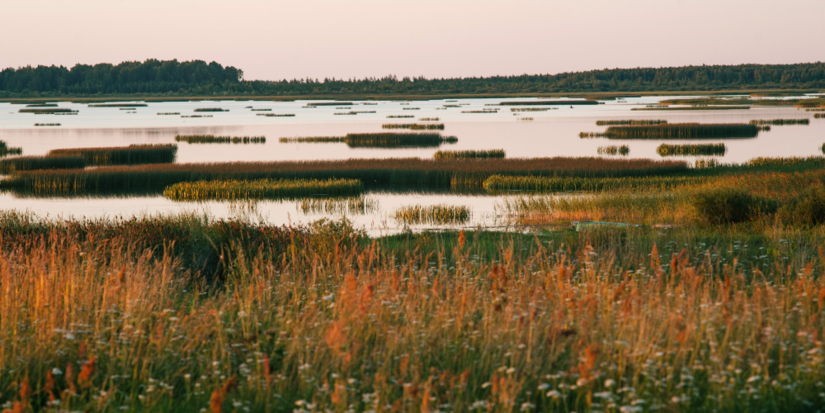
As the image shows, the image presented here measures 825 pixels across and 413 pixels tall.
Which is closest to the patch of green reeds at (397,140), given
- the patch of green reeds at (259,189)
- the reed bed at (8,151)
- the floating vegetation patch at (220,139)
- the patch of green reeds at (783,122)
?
the floating vegetation patch at (220,139)

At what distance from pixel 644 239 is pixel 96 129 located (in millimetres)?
84967

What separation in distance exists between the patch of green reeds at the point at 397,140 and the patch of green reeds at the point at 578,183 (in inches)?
1046

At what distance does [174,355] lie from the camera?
26.8 ft

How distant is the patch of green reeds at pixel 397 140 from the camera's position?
216 ft

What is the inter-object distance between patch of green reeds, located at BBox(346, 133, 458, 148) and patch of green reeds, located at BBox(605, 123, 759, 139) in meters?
17.1

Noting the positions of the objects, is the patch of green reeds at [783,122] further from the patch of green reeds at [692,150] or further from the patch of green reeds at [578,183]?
the patch of green reeds at [578,183]

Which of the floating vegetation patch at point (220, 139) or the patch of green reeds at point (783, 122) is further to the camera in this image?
the patch of green reeds at point (783, 122)

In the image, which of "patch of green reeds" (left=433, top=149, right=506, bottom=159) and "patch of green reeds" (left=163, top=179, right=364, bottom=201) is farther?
"patch of green reeds" (left=433, top=149, right=506, bottom=159)

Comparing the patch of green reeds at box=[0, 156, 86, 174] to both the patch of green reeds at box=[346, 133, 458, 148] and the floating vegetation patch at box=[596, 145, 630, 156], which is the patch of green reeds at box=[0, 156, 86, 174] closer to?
the patch of green reeds at box=[346, 133, 458, 148]

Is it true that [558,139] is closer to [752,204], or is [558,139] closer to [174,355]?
[752,204]

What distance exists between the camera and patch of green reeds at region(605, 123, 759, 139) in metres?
68.7

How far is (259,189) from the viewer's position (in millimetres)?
36031

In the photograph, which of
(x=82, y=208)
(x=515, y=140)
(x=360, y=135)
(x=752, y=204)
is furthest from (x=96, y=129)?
(x=752, y=204)

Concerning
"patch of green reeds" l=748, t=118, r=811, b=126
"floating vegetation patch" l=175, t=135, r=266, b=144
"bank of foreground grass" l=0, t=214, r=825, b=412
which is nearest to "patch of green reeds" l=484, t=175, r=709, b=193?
"bank of foreground grass" l=0, t=214, r=825, b=412
